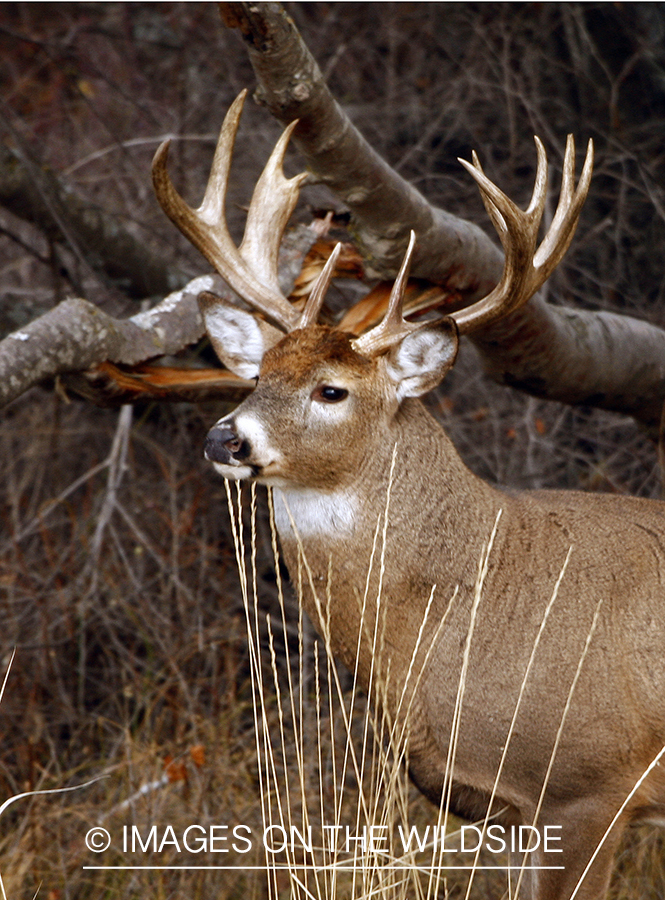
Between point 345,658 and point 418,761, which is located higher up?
point 345,658

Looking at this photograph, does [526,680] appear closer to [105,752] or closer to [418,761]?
[418,761]

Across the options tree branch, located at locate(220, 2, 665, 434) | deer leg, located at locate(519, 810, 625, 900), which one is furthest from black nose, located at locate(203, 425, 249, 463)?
deer leg, located at locate(519, 810, 625, 900)

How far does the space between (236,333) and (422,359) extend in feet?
2.58

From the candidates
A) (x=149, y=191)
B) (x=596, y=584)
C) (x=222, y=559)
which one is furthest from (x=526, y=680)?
(x=149, y=191)

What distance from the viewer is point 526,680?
3393mm

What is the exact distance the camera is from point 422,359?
12.4 ft

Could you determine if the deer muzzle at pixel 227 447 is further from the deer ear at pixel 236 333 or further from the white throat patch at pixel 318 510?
the deer ear at pixel 236 333

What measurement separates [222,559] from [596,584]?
2.94m

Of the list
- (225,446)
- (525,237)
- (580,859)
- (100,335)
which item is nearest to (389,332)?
(525,237)

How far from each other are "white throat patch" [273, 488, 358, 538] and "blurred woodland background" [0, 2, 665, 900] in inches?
52.8

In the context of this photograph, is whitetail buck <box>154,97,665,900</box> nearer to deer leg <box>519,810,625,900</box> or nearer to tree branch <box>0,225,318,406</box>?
deer leg <box>519,810,625,900</box>

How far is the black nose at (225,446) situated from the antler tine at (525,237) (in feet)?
3.36

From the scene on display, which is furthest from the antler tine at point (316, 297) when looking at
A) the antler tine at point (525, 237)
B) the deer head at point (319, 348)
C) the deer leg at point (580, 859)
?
the deer leg at point (580, 859)

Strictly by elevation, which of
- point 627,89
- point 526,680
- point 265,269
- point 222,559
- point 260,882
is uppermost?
point 627,89
